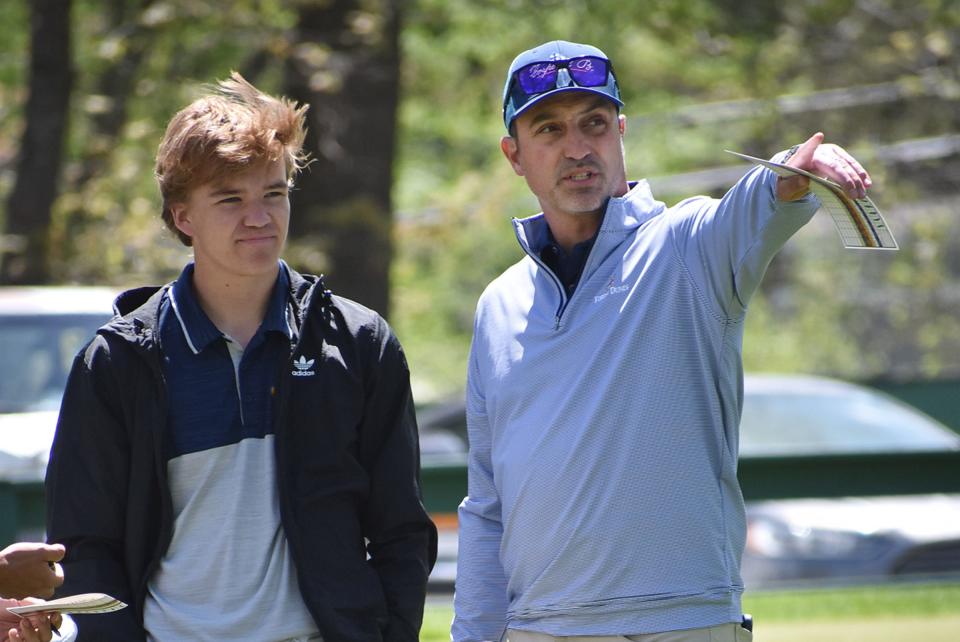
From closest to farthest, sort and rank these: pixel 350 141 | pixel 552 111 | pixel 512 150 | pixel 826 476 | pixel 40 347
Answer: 1. pixel 552 111
2. pixel 512 150
3. pixel 826 476
4. pixel 40 347
5. pixel 350 141

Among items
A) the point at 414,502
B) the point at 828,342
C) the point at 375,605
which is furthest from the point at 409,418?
the point at 828,342

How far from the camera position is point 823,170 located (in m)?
3.12

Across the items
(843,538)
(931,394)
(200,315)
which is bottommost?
(843,538)

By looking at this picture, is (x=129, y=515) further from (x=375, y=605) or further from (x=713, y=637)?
(x=713, y=637)

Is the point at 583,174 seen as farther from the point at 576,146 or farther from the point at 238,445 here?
the point at 238,445

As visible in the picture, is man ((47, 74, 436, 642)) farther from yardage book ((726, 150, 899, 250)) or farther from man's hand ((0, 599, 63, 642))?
yardage book ((726, 150, 899, 250))

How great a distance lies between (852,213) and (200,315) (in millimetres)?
1503

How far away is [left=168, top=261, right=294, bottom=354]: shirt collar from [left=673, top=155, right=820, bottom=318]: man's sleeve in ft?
3.13

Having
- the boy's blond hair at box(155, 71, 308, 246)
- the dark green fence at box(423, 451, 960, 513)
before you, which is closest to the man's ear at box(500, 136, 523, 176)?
the boy's blond hair at box(155, 71, 308, 246)

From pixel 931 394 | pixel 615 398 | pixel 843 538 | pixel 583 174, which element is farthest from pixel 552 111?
pixel 931 394

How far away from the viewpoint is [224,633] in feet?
10.8

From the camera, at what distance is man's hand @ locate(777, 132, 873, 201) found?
3.07 metres

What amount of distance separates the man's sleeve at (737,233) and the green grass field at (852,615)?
5294 millimetres

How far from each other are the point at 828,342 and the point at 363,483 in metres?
23.4
